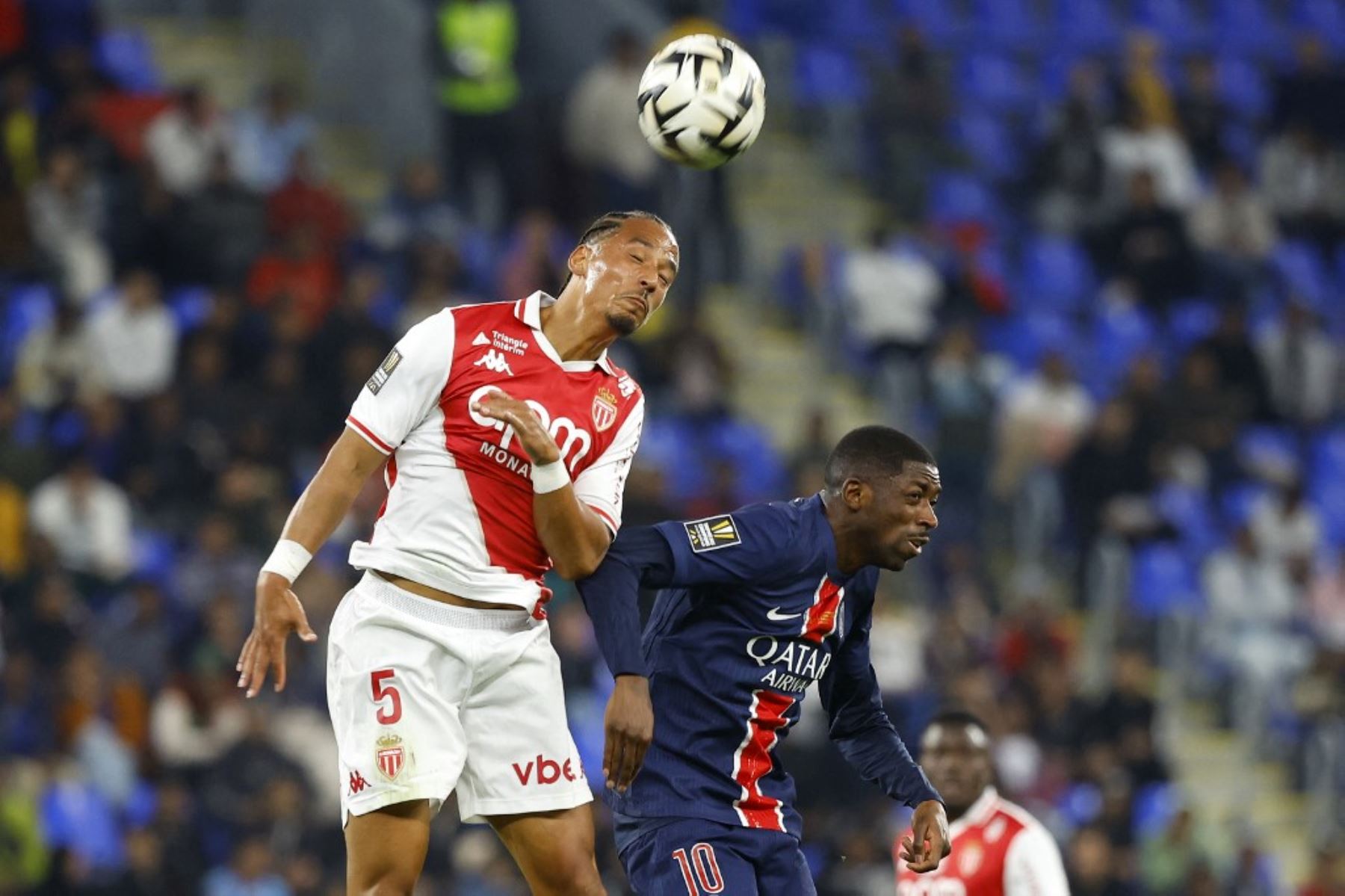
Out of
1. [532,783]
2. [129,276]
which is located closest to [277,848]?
[129,276]

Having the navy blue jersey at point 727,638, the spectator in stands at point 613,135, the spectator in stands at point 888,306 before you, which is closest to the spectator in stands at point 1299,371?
the spectator in stands at point 888,306

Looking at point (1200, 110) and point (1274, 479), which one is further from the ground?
point (1200, 110)

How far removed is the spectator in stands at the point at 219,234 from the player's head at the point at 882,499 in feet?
25.6

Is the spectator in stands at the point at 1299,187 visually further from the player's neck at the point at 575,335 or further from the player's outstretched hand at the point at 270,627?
the player's outstretched hand at the point at 270,627

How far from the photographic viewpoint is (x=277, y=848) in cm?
1036

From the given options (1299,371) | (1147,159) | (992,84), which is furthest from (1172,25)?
(1299,371)

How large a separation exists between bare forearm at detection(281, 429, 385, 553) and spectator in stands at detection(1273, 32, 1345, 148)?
14.3m

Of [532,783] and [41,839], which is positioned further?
[41,839]

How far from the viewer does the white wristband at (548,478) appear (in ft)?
18.1

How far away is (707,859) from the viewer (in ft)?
18.3

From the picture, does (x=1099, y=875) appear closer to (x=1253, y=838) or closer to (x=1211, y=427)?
(x=1253, y=838)

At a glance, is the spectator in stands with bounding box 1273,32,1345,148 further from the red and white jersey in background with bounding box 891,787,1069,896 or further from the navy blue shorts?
the navy blue shorts

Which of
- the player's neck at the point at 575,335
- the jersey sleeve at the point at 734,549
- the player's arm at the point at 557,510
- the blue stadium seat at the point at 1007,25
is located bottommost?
the jersey sleeve at the point at 734,549

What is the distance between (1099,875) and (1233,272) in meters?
7.00
